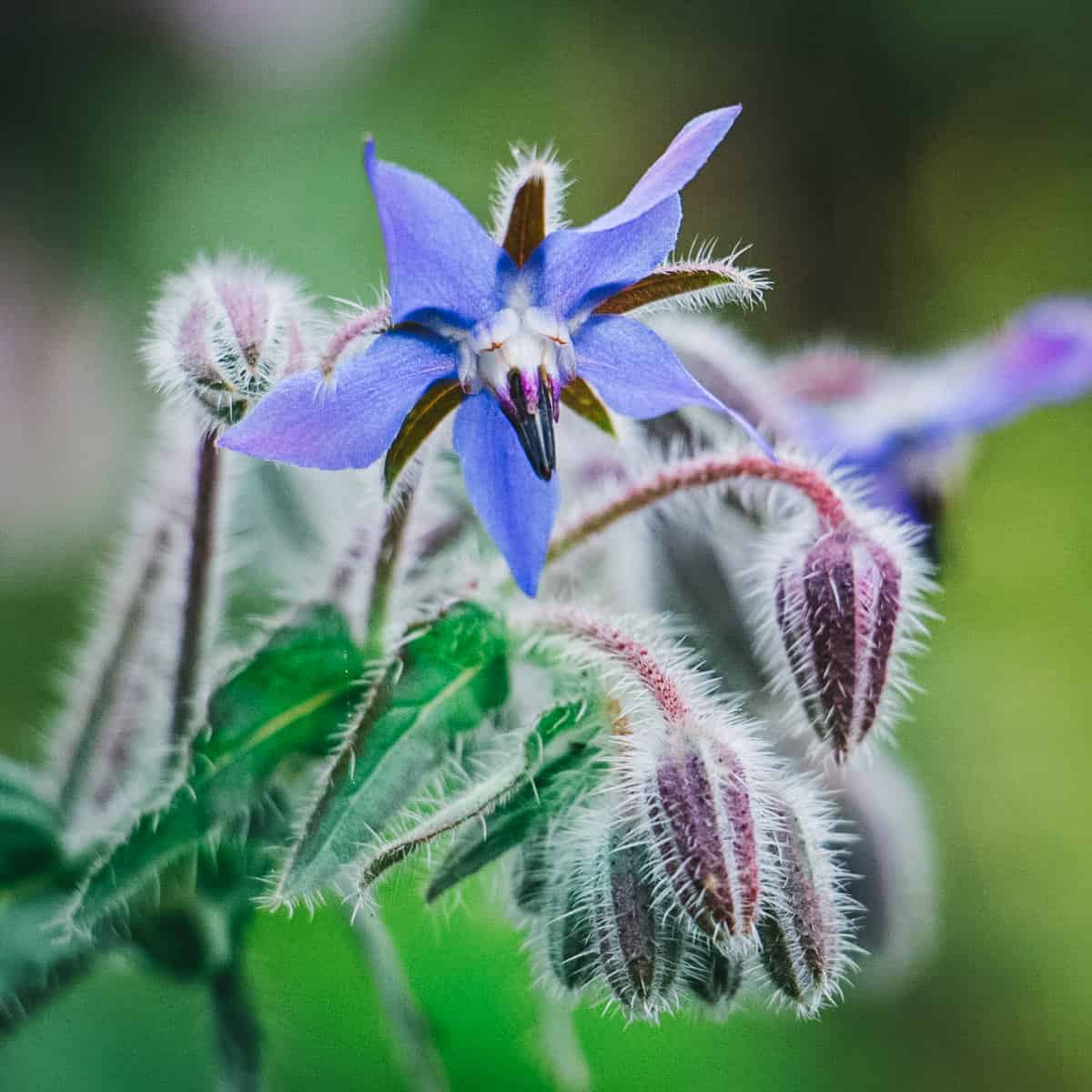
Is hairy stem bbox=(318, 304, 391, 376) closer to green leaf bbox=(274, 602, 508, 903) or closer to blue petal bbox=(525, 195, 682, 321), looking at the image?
blue petal bbox=(525, 195, 682, 321)

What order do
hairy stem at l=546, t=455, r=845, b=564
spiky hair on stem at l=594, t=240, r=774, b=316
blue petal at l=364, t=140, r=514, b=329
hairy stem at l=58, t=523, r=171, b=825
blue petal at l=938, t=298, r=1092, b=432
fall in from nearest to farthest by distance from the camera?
blue petal at l=364, t=140, r=514, b=329
spiky hair on stem at l=594, t=240, r=774, b=316
hairy stem at l=546, t=455, r=845, b=564
hairy stem at l=58, t=523, r=171, b=825
blue petal at l=938, t=298, r=1092, b=432

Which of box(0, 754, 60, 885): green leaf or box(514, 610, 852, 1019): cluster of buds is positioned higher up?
box(514, 610, 852, 1019): cluster of buds

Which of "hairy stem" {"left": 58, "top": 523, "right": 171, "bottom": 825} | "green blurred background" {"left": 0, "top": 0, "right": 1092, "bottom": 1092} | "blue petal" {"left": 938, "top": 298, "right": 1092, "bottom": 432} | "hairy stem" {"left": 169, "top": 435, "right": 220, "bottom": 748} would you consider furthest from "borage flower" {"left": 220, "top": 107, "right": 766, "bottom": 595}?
"green blurred background" {"left": 0, "top": 0, "right": 1092, "bottom": 1092}

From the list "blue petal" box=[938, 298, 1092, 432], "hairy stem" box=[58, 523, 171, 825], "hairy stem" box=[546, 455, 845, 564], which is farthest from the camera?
"blue petal" box=[938, 298, 1092, 432]

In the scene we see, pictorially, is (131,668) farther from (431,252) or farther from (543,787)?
(431,252)

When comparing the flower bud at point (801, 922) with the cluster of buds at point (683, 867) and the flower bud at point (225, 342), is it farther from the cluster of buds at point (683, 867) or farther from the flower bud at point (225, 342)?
the flower bud at point (225, 342)

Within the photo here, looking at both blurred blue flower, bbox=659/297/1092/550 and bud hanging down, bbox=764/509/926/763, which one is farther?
blurred blue flower, bbox=659/297/1092/550

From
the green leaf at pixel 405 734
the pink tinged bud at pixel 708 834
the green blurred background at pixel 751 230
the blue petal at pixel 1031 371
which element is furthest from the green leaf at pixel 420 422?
the green blurred background at pixel 751 230

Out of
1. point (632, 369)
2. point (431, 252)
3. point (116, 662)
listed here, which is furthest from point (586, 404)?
point (116, 662)
